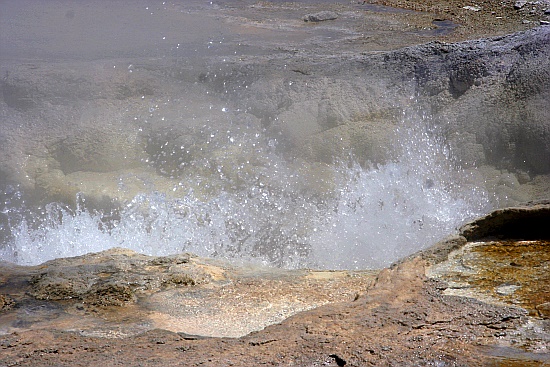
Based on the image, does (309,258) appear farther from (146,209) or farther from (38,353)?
(38,353)

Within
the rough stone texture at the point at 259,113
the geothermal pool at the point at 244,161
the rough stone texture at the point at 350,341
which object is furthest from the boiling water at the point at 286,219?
the rough stone texture at the point at 350,341

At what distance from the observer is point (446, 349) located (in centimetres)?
224

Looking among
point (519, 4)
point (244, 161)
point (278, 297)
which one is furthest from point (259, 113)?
point (519, 4)

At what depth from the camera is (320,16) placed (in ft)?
29.1

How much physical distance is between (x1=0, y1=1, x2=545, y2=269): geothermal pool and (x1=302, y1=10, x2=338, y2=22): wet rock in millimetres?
3175

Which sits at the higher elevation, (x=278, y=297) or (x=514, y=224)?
(x=514, y=224)

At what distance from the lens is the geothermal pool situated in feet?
16.0

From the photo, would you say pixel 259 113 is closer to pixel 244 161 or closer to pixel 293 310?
pixel 244 161

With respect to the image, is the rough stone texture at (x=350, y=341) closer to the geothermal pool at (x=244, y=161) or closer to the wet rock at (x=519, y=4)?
the geothermal pool at (x=244, y=161)

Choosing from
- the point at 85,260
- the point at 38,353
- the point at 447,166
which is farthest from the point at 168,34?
the point at 38,353

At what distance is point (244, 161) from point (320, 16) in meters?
4.33

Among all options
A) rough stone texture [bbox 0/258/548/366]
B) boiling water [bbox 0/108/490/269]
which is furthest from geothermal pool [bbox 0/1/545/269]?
rough stone texture [bbox 0/258/548/366]

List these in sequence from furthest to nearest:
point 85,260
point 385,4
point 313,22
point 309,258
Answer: point 385,4 < point 313,22 < point 309,258 < point 85,260

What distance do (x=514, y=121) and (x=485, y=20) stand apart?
4530mm
